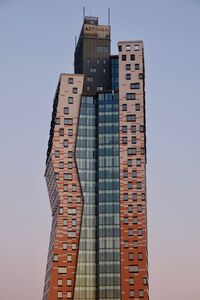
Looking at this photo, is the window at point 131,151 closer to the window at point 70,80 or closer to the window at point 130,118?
the window at point 130,118

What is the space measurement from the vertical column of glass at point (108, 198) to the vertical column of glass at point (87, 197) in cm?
156

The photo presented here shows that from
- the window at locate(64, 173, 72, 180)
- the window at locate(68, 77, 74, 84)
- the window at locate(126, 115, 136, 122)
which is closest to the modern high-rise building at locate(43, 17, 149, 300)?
the window at locate(126, 115, 136, 122)

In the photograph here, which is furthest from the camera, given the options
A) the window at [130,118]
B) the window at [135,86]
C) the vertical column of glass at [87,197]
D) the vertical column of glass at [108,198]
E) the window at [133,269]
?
the window at [135,86]

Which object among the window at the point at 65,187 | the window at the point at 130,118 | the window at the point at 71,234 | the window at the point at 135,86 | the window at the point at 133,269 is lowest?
the window at the point at 133,269

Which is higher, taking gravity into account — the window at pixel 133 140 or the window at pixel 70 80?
the window at pixel 70 80

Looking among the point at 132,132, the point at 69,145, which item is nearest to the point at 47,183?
the point at 69,145

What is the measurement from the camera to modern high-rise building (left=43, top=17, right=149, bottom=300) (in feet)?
503

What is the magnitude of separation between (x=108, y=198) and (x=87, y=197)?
15.6 feet

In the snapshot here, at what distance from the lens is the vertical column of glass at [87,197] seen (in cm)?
15362

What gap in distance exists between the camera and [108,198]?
15850 centimetres

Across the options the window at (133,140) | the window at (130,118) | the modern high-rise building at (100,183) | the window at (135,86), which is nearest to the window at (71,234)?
the modern high-rise building at (100,183)

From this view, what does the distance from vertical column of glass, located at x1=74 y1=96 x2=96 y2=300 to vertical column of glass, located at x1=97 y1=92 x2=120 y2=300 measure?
5.11ft

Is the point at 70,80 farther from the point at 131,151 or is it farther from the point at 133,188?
the point at 133,188

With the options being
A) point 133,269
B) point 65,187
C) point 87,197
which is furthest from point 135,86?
point 133,269
